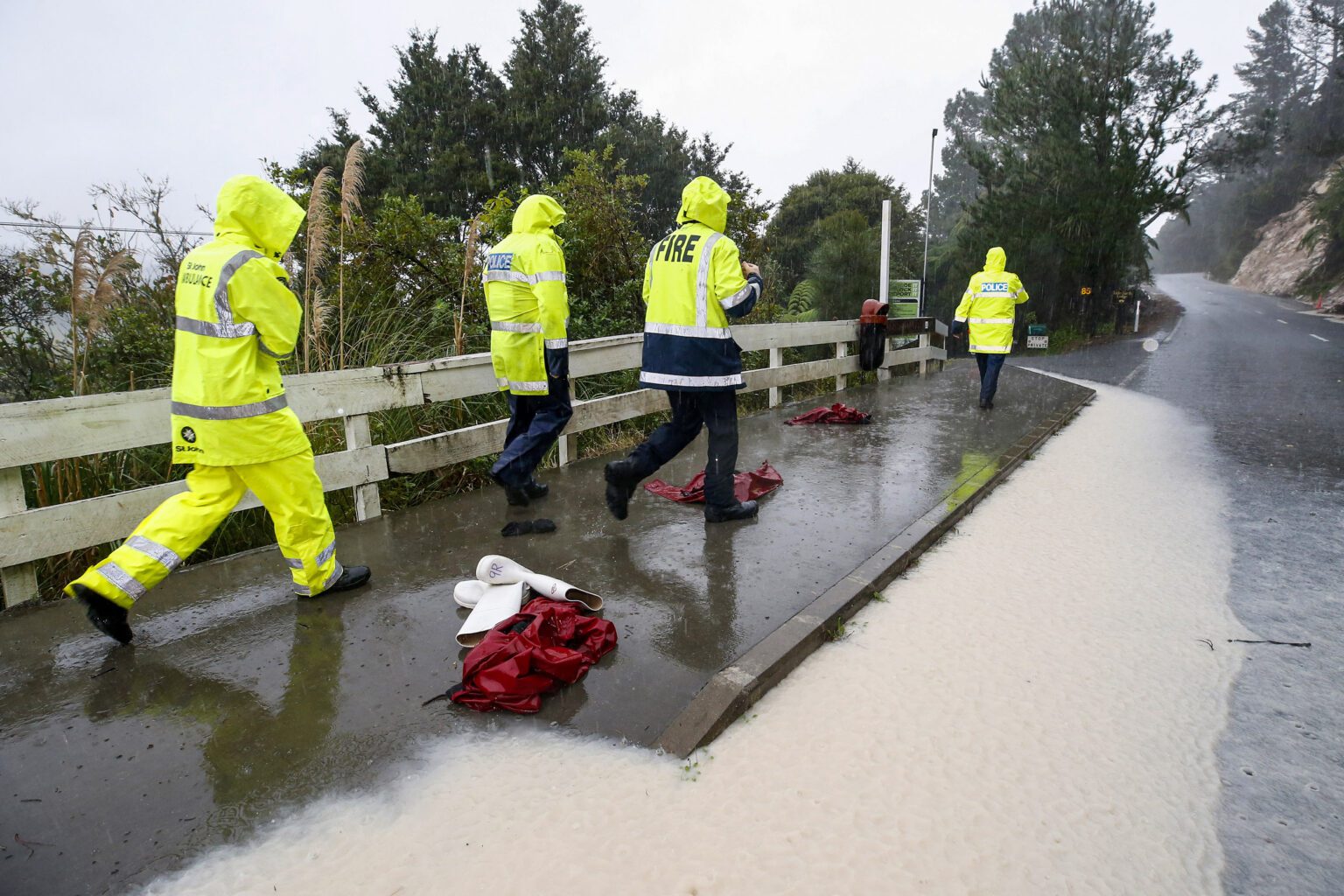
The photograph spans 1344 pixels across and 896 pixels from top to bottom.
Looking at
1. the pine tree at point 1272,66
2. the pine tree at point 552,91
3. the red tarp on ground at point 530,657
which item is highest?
the pine tree at point 1272,66

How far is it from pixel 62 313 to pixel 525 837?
6.38 m

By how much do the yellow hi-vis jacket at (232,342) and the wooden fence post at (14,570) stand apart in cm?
101

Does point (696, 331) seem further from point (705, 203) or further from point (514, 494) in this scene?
point (514, 494)

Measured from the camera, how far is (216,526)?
12.4 feet

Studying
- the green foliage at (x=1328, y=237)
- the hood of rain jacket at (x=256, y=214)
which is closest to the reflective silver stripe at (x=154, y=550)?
the hood of rain jacket at (x=256, y=214)

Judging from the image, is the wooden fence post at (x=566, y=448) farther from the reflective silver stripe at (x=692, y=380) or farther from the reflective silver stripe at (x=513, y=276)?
the reflective silver stripe at (x=692, y=380)

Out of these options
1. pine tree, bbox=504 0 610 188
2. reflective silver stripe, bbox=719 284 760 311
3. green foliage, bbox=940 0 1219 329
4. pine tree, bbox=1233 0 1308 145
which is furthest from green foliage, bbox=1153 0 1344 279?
reflective silver stripe, bbox=719 284 760 311

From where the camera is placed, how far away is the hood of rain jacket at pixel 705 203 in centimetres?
485

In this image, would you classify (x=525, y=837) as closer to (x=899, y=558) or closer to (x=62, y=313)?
(x=899, y=558)

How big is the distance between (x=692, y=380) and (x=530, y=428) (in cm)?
124

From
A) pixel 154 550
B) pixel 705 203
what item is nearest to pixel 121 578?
pixel 154 550

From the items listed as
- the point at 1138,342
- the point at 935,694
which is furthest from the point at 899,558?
the point at 1138,342

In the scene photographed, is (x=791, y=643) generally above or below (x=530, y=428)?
below

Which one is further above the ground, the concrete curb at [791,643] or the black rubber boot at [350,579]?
the black rubber boot at [350,579]
